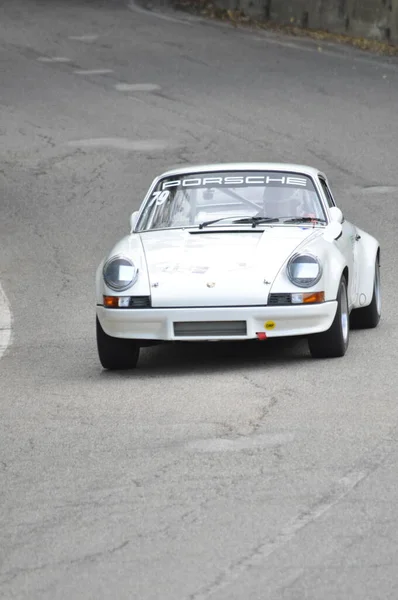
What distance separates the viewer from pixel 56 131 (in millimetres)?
21281

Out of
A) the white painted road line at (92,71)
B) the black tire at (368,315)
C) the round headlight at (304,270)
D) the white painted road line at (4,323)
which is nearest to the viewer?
the round headlight at (304,270)

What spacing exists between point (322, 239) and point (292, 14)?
70.0 ft

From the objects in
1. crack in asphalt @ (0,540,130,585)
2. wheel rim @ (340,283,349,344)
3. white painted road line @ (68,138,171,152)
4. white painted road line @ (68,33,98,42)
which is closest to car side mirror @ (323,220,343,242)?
wheel rim @ (340,283,349,344)

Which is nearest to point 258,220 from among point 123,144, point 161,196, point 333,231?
point 333,231

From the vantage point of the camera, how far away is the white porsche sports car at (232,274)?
895cm

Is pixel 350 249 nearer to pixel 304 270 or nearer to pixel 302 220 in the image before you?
pixel 302 220

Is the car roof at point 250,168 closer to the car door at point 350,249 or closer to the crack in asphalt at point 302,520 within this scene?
the car door at point 350,249

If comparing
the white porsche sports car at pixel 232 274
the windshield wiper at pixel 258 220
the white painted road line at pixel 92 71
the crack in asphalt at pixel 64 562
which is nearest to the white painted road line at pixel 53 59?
the white painted road line at pixel 92 71

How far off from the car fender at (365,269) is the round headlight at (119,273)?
1.93m

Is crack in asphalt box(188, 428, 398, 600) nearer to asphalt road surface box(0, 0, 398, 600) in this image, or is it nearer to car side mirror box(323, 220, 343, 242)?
asphalt road surface box(0, 0, 398, 600)

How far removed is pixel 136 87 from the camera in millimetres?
24391

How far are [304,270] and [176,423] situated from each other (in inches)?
77.9

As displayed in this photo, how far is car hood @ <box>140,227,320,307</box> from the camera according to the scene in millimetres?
8938

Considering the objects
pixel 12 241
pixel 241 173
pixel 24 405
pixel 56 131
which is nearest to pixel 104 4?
pixel 56 131
